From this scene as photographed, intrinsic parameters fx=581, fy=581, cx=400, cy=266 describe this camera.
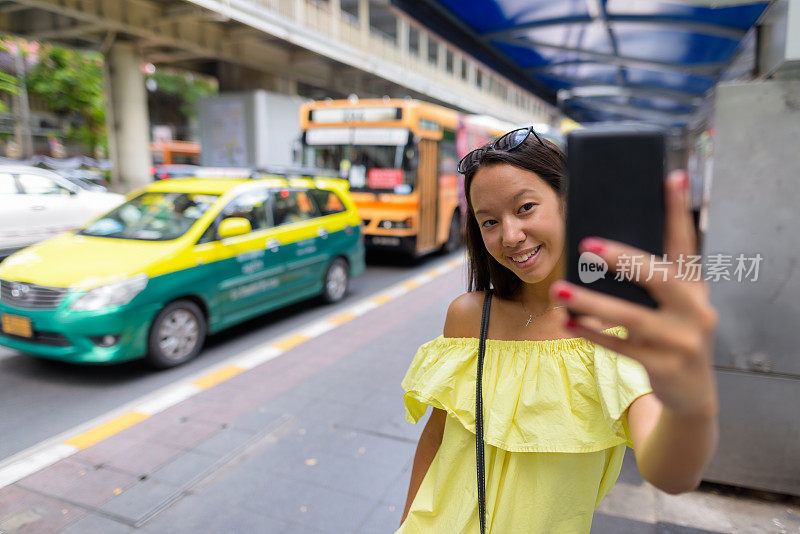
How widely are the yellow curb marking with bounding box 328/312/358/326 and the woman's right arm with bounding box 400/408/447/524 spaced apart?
17.2ft

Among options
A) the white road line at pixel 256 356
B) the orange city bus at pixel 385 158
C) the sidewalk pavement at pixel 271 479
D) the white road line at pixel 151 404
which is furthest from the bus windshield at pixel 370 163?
the sidewalk pavement at pixel 271 479

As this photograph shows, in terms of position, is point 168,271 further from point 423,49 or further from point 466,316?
point 423,49

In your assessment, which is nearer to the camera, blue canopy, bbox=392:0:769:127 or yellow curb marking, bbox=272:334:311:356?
blue canopy, bbox=392:0:769:127

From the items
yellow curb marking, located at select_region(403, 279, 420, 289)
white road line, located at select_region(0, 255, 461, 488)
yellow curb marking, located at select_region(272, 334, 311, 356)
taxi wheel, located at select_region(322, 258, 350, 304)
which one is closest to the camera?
white road line, located at select_region(0, 255, 461, 488)

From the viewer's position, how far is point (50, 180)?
10.0 metres

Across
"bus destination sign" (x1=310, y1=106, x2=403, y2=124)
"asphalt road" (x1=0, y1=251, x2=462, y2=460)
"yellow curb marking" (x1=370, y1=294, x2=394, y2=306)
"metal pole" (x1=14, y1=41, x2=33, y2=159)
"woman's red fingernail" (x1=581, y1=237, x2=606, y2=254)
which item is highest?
"metal pole" (x1=14, y1=41, x2=33, y2=159)

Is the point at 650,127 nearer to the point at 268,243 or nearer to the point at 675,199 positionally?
the point at 675,199

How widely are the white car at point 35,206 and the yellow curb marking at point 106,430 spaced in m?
5.38

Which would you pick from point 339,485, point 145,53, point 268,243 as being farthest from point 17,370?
point 145,53

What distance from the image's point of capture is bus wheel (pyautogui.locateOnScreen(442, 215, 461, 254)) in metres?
12.2

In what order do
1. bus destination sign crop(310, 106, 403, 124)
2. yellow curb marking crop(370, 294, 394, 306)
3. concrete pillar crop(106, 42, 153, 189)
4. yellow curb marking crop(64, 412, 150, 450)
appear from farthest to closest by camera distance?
concrete pillar crop(106, 42, 153, 189) → bus destination sign crop(310, 106, 403, 124) → yellow curb marking crop(370, 294, 394, 306) → yellow curb marking crop(64, 412, 150, 450)

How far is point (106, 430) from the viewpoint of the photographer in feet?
13.1

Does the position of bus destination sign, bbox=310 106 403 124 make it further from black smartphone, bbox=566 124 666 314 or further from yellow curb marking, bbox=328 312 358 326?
black smartphone, bbox=566 124 666 314

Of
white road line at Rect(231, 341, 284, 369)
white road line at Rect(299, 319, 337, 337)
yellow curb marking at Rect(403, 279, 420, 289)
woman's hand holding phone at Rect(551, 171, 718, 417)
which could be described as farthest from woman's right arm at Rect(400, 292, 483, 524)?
yellow curb marking at Rect(403, 279, 420, 289)
